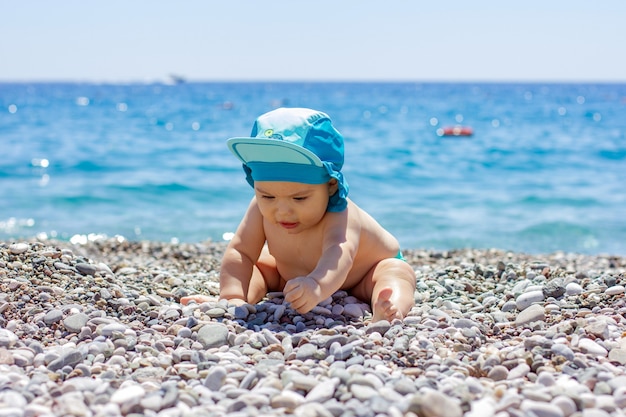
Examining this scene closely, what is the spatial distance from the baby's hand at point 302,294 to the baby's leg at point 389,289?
34 cm

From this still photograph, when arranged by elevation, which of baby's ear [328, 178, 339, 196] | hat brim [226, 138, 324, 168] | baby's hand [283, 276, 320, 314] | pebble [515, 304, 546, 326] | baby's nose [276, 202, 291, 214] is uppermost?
hat brim [226, 138, 324, 168]

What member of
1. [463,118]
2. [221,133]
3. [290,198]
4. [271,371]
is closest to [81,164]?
[221,133]

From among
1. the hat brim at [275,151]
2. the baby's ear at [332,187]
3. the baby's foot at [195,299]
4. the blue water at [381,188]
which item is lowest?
the blue water at [381,188]

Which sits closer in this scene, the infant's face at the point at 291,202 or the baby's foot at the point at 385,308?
the baby's foot at the point at 385,308

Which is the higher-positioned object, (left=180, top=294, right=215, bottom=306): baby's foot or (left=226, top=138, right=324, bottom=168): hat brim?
(left=226, top=138, right=324, bottom=168): hat brim

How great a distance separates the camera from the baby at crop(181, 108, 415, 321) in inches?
147

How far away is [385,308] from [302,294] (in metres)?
0.44

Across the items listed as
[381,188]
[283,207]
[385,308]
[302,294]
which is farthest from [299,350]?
[381,188]

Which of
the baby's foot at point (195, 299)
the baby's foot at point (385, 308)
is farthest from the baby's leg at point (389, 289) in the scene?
the baby's foot at point (195, 299)

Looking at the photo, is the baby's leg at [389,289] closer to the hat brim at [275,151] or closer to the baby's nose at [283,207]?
the baby's nose at [283,207]

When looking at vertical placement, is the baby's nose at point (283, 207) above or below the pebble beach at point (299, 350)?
above

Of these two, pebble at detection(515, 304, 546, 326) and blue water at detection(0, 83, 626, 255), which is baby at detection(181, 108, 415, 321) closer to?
pebble at detection(515, 304, 546, 326)

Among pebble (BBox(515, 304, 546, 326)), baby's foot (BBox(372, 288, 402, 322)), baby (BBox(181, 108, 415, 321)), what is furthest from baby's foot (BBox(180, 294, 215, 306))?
pebble (BBox(515, 304, 546, 326))

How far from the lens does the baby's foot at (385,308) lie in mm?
3674
